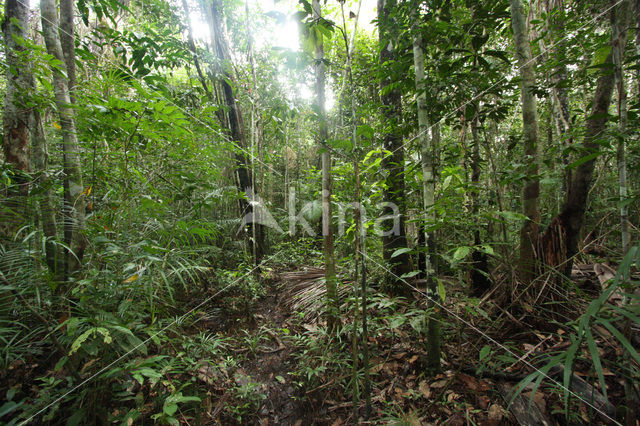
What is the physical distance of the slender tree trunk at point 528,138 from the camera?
63.8 inches

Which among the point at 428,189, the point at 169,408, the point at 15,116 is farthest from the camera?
the point at 15,116

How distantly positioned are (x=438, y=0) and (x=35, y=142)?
2.71m

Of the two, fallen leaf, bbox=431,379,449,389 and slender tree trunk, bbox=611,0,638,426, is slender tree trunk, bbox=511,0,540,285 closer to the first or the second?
slender tree trunk, bbox=611,0,638,426

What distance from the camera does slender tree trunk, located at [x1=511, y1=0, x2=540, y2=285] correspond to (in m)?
1.62

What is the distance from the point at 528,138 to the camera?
1.69m

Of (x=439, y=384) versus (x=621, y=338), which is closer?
(x=621, y=338)

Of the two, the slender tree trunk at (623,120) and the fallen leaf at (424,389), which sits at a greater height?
the slender tree trunk at (623,120)

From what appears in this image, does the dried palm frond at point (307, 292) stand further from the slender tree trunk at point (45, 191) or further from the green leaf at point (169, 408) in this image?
the slender tree trunk at point (45, 191)

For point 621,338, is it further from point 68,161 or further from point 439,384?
point 68,161

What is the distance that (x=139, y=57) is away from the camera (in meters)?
2.24

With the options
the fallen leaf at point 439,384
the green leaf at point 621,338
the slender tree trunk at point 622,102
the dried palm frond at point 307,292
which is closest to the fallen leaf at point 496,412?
the fallen leaf at point 439,384

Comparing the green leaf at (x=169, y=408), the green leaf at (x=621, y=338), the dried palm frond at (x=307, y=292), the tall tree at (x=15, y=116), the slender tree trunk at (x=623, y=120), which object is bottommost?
the dried palm frond at (x=307, y=292)

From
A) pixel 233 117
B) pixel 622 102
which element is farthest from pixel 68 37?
pixel 622 102

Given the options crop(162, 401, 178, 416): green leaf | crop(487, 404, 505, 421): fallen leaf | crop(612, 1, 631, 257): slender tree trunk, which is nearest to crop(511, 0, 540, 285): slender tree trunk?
crop(612, 1, 631, 257): slender tree trunk
